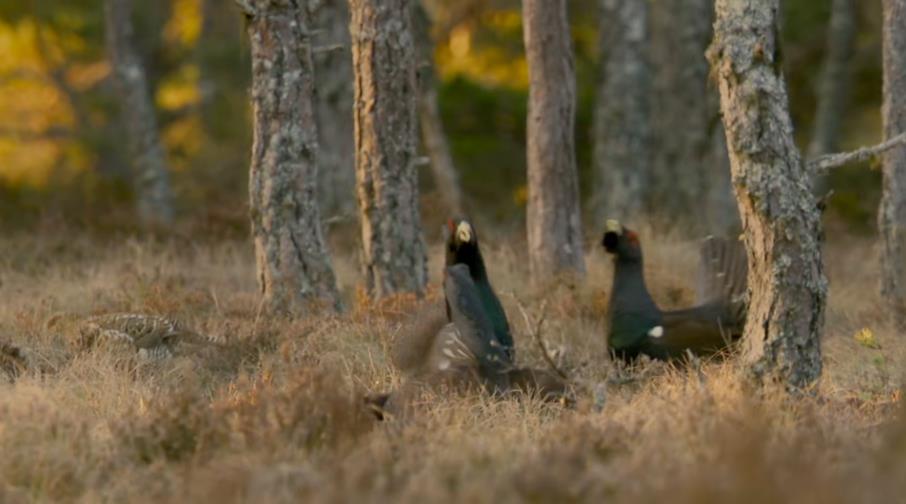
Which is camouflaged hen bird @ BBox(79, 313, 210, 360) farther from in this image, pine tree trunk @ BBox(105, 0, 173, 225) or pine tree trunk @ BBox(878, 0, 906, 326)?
pine tree trunk @ BBox(105, 0, 173, 225)

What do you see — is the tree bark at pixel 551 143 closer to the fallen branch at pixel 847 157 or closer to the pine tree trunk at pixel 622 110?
the fallen branch at pixel 847 157

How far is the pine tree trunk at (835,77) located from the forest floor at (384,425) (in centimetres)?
1097

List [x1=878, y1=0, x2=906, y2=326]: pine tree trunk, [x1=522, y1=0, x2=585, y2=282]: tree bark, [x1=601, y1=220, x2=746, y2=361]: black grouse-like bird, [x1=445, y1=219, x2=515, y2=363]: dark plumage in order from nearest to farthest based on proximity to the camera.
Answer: [x1=445, y1=219, x2=515, y2=363]: dark plumage, [x1=601, y1=220, x2=746, y2=361]: black grouse-like bird, [x1=878, y1=0, x2=906, y2=326]: pine tree trunk, [x1=522, y1=0, x2=585, y2=282]: tree bark

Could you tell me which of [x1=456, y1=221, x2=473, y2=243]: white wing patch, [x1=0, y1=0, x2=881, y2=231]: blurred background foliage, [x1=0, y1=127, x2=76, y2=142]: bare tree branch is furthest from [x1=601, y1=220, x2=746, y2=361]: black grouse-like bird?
[x1=0, y1=127, x2=76, y2=142]: bare tree branch

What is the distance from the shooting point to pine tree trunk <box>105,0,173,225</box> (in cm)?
2309

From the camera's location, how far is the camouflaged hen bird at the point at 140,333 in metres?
10.2

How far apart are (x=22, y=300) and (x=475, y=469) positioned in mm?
7168

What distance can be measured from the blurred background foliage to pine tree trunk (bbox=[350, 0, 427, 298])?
7558 mm

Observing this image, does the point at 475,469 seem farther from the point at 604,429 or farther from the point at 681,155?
the point at 681,155

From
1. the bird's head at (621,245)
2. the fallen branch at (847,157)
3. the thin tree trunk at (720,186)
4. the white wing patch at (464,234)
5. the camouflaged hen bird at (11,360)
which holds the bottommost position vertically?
the thin tree trunk at (720,186)

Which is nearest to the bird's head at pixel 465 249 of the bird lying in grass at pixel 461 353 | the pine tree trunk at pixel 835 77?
the bird lying in grass at pixel 461 353

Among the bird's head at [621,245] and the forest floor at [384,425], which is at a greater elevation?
the bird's head at [621,245]

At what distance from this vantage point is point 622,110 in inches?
866

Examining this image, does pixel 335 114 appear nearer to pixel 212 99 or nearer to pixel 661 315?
pixel 661 315
